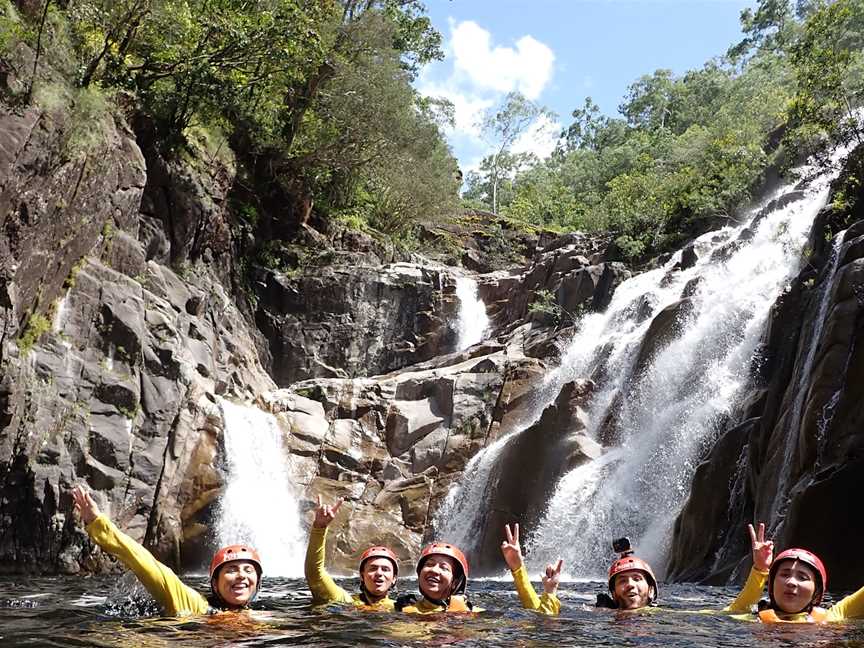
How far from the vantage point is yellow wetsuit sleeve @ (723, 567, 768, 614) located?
290 inches

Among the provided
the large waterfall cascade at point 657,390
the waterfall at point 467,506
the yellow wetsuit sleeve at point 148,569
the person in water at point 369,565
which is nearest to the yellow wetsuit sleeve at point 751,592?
the person in water at point 369,565

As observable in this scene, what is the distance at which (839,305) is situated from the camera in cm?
1357

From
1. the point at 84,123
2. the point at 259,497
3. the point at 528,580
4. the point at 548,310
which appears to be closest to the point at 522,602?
the point at 528,580

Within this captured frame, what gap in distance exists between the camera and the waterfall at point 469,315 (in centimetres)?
3531

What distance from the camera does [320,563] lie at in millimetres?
7766

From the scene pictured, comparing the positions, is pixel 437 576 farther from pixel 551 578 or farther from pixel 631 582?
pixel 631 582

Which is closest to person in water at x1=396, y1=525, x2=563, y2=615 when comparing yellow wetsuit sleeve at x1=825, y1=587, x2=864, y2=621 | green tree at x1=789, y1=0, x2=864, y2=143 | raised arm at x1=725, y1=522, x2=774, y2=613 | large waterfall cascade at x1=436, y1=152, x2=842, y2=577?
raised arm at x1=725, y1=522, x2=774, y2=613

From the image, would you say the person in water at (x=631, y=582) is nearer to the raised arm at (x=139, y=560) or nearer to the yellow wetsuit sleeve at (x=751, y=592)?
the yellow wetsuit sleeve at (x=751, y=592)

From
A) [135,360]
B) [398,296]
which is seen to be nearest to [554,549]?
[135,360]

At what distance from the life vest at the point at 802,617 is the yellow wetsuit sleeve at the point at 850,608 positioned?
0.43 feet

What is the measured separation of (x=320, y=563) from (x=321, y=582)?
24 centimetres

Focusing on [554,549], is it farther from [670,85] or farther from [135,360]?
[670,85]

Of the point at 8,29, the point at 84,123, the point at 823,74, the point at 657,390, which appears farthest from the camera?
the point at 657,390

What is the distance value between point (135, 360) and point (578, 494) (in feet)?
37.6
